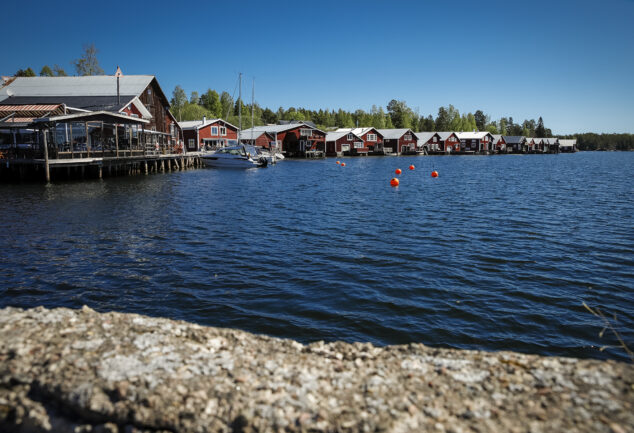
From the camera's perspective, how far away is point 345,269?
12125 mm

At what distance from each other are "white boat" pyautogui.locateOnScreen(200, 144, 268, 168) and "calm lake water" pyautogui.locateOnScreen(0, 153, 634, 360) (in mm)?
34063

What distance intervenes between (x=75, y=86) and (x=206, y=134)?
26.6 m

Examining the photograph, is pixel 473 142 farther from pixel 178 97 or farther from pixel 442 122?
pixel 178 97

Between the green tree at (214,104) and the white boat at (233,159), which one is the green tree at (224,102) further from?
the white boat at (233,159)

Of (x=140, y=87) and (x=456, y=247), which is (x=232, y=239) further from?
(x=140, y=87)

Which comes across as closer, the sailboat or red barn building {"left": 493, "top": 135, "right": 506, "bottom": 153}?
the sailboat

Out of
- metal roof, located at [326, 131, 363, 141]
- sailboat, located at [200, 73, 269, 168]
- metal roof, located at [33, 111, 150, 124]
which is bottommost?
sailboat, located at [200, 73, 269, 168]

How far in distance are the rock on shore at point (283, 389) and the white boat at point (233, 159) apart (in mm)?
52634

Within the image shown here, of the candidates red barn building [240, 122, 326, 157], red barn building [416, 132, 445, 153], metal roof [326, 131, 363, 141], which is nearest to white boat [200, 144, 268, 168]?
red barn building [240, 122, 326, 157]

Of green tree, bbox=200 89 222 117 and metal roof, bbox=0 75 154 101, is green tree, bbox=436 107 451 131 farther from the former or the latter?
metal roof, bbox=0 75 154 101

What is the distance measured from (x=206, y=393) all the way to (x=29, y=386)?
6.14 feet

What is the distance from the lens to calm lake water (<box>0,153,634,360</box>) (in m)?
8.62

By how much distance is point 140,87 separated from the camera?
50500 millimetres

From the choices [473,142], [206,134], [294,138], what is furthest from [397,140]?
[206,134]
